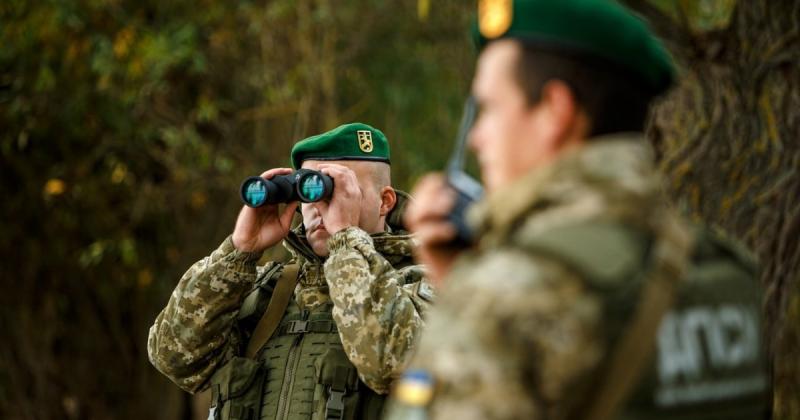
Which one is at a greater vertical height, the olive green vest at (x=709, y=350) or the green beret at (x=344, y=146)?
the olive green vest at (x=709, y=350)

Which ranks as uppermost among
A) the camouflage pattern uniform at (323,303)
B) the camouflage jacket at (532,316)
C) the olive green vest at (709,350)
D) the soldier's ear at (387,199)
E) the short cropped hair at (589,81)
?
the short cropped hair at (589,81)

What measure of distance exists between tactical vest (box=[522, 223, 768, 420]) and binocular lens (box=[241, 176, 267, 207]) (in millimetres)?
1656

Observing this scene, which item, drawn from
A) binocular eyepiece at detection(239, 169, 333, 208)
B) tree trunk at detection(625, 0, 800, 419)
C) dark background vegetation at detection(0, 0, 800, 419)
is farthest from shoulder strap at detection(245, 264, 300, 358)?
dark background vegetation at detection(0, 0, 800, 419)

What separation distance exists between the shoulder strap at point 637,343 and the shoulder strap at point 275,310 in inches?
75.2

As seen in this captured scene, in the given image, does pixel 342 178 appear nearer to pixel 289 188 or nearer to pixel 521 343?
pixel 289 188

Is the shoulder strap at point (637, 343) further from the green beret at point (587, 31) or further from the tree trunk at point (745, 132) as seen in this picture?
the tree trunk at point (745, 132)

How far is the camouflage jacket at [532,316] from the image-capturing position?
1529 millimetres

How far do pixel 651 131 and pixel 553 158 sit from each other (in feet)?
12.0

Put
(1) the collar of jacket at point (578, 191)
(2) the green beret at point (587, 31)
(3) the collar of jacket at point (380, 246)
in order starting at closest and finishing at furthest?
1. (1) the collar of jacket at point (578, 191)
2. (2) the green beret at point (587, 31)
3. (3) the collar of jacket at point (380, 246)

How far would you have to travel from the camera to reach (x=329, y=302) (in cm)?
338

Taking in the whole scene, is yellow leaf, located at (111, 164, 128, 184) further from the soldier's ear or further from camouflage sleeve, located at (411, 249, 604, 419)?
camouflage sleeve, located at (411, 249, 604, 419)

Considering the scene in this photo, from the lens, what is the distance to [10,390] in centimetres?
1096

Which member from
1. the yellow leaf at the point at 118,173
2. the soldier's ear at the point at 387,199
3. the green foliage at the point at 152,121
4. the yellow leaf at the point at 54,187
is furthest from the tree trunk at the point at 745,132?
the yellow leaf at the point at 54,187

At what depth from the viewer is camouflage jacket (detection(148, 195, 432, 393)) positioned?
302 cm
